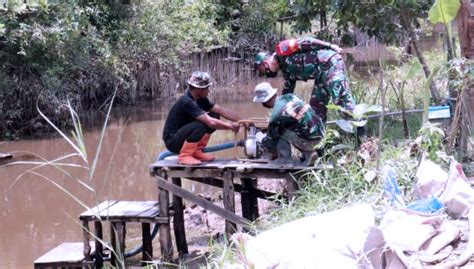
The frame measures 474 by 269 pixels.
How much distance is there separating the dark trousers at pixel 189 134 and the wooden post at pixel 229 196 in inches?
19.0

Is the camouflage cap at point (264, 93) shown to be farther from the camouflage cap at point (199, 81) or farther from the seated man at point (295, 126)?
the camouflage cap at point (199, 81)

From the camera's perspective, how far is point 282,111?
6.16 metres

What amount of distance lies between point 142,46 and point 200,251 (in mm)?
11961

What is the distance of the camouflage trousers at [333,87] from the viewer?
6531 mm

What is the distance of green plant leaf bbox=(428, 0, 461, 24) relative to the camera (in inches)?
197

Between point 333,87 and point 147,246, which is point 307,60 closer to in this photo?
point 333,87

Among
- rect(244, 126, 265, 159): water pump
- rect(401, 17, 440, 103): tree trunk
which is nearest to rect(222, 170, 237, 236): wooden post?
rect(244, 126, 265, 159): water pump

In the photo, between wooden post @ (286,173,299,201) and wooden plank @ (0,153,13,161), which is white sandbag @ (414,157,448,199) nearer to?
wooden post @ (286,173,299,201)

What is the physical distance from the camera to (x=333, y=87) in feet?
21.7

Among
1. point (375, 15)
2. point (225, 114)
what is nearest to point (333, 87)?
point (225, 114)

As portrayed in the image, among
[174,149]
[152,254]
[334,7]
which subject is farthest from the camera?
[334,7]

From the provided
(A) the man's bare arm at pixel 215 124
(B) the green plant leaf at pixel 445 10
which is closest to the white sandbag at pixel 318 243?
(B) the green plant leaf at pixel 445 10

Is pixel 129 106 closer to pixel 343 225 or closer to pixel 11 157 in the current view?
pixel 11 157

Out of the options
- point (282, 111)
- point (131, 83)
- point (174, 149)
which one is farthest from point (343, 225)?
point (131, 83)
